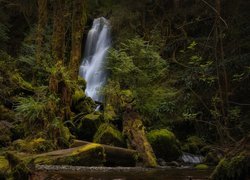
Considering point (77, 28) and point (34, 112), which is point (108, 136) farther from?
point (77, 28)

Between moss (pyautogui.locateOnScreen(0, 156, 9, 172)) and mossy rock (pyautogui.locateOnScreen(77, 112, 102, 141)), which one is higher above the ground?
mossy rock (pyautogui.locateOnScreen(77, 112, 102, 141))

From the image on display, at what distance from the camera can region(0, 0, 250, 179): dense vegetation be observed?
9219 mm

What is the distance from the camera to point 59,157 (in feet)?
31.3

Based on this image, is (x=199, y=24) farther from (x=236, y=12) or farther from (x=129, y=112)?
(x=129, y=112)

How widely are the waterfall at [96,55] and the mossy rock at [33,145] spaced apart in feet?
31.4

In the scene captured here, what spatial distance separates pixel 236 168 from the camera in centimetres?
582

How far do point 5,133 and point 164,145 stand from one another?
5.03 meters

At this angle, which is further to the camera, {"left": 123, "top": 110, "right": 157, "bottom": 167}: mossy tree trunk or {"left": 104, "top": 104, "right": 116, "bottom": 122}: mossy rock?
{"left": 104, "top": 104, "right": 116, "bottom": 122}: mossy rock

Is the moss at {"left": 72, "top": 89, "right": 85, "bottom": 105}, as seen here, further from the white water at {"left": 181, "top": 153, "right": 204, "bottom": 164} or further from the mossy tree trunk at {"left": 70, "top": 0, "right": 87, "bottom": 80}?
the white water at {"left": 181, "top": 153, "right": 204, "bottom": 164}

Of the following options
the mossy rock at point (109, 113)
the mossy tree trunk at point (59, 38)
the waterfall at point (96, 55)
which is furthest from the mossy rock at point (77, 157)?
the waterfall at point (96, 55)

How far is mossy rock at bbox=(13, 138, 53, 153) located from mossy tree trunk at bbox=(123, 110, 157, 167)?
2.55 m

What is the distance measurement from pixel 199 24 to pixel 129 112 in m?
11.4

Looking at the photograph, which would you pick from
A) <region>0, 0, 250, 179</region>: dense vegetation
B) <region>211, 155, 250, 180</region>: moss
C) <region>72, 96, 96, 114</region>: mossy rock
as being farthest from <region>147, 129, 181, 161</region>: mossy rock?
<region>211, 155, 250, 180</region>: moss

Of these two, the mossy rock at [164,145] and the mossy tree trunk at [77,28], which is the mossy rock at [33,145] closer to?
the mossy rock at [164,145]
